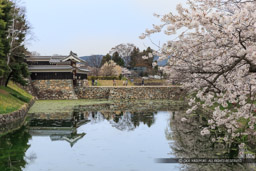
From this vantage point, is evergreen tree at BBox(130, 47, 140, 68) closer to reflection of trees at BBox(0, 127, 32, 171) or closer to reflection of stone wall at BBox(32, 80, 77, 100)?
reflection of stone wall at BBox(32, 80, 77, 100)

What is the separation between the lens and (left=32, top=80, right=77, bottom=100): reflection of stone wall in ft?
102

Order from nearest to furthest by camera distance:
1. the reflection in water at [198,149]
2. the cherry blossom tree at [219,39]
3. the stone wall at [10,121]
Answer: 1. the cherry blossom tree at [219,39]
2. the reflection in water at [198,149]
3. the stone wall at [10,121]

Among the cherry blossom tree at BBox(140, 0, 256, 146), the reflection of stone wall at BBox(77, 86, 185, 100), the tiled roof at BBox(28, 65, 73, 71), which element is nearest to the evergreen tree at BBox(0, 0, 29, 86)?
the tiled roof at BBox(28, 65, 73, 71)

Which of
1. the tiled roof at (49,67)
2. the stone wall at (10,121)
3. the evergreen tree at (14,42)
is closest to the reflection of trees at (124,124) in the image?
the stone wall at (10,121)

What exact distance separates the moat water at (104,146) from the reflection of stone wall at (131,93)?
17.1 metres

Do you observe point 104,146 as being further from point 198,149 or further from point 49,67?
point 49,67

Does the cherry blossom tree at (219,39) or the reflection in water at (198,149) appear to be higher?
the cherry blossom tree at (219,39)

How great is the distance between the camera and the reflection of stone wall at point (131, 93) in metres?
33.1

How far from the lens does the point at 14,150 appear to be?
9758 mm

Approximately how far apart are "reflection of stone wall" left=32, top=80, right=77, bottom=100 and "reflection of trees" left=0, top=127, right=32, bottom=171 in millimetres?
18100

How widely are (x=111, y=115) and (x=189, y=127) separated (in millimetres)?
6830

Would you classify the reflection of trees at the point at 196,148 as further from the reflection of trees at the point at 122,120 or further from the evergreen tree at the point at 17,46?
the evergreen tree at the point at 17,46

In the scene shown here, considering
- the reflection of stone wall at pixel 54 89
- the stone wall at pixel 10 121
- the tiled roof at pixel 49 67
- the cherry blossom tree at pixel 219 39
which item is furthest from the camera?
the tiled roof at pixel 49 67

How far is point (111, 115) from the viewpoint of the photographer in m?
19.4
